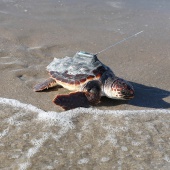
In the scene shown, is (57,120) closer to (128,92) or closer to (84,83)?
(84,83)

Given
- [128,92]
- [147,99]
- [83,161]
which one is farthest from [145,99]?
[83,161]

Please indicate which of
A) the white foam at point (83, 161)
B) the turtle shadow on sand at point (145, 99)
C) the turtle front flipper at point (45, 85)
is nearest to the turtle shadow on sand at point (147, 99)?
the turtle shadow on sand at point (145, 99)

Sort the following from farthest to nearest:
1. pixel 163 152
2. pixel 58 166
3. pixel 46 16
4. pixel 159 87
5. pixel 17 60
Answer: pixel 46 16 → pixel 17 60 → pixel 159 87 → pixel 163 152 → pixel 58 166

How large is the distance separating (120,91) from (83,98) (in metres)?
0.50

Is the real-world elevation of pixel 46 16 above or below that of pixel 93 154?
below

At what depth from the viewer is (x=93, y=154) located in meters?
3.56

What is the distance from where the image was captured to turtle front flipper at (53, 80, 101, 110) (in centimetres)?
448

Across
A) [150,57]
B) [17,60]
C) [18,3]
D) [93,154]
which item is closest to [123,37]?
[150,57]

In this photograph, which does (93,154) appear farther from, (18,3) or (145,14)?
(18,3)

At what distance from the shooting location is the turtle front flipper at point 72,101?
4461 millimetres

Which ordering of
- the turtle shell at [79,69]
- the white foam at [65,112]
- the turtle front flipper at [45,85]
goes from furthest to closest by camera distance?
1. the turtle front flipper at [45,85]
2. the turtle shell at [79,69]
3. the white foam at [65,112]

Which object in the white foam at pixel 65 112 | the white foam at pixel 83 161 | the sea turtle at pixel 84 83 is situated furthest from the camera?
the sea turtle at pixel 84 83

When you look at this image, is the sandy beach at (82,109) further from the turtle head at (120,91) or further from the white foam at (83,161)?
the turtle head at (120,91)

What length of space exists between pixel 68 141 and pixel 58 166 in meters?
0.47
